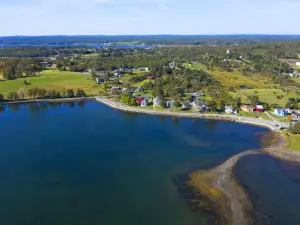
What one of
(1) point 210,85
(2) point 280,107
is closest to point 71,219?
(2) point 280,107

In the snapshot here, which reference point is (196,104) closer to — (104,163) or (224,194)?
(104,163)

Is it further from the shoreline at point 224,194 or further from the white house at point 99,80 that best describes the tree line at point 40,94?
the shoreline at point 224,194

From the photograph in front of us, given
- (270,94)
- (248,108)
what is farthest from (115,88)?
(270,94)

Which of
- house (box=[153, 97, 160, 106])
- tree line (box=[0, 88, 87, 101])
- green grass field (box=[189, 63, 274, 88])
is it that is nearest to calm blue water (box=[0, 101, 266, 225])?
house (box=[153, 97, 160, 106])

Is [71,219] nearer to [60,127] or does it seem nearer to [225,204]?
[225,204]

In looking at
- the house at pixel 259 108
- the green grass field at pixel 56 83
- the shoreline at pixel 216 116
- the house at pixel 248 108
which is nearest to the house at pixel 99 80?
the green grass field at pixel 56 83

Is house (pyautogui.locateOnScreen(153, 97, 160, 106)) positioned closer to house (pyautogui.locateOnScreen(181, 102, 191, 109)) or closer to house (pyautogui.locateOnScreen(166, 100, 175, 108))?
house (pyautogui.locateOnScreen(166, 100, 175, 108))

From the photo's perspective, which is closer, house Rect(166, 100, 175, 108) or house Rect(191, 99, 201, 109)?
house Rect(191, 99, 201, 109)
